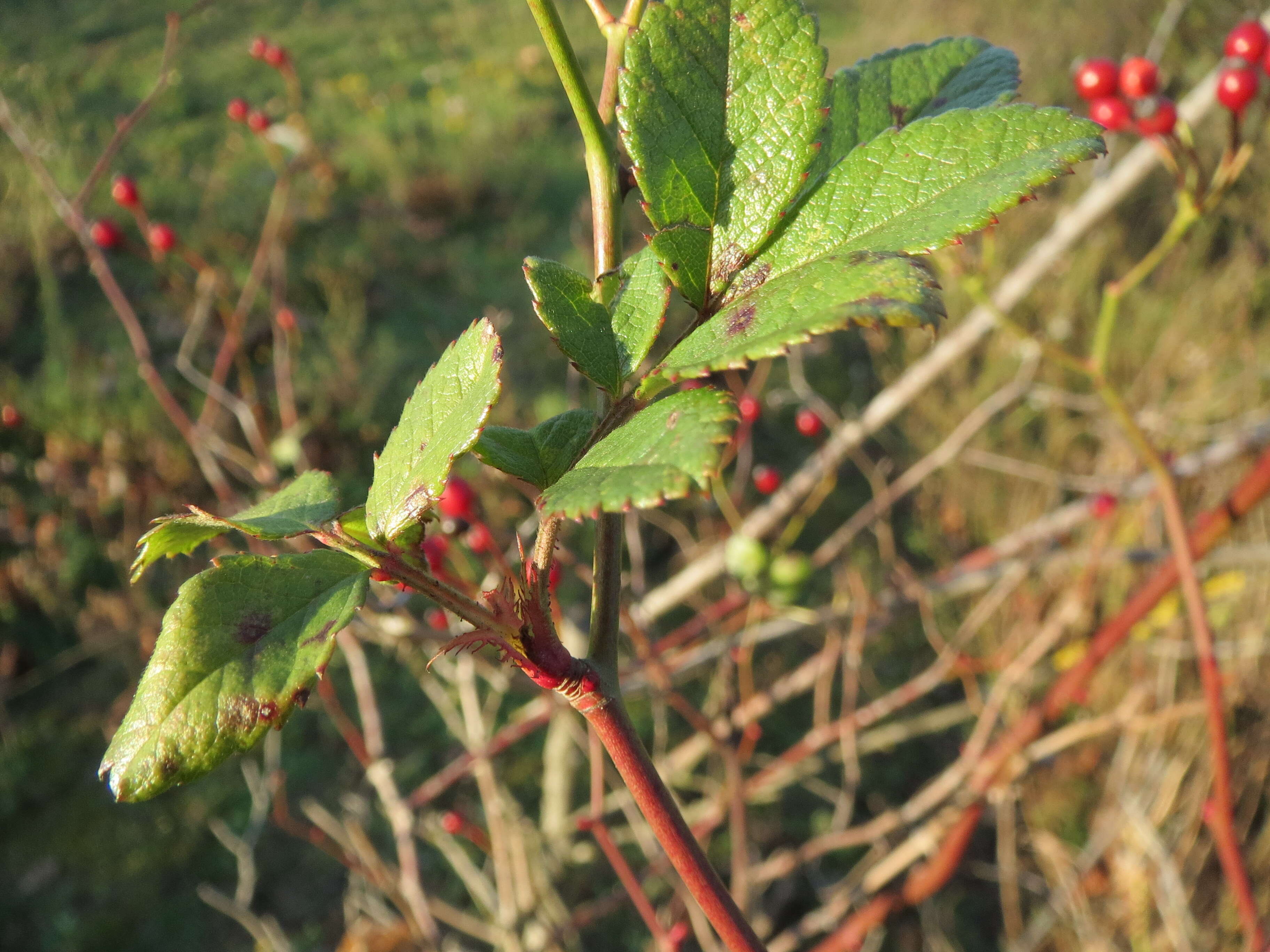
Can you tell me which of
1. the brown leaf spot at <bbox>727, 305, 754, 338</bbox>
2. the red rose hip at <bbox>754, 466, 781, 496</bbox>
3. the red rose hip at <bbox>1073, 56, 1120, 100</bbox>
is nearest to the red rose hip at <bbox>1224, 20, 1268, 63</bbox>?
the red rose hip at <bbox>1073, 56, 1120, 100</bbox>

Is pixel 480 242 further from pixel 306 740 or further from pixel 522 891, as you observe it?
pixel 522 891

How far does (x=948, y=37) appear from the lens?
38 cm

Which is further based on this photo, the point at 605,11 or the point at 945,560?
the point at 945,560

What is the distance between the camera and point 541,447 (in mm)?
300

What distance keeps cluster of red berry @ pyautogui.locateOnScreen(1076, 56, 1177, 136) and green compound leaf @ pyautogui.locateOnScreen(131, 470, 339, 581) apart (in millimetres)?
1048

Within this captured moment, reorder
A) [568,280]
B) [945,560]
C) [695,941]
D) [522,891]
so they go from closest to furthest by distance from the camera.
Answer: [568,280] → [522,891] → [695,941] → [945,560]

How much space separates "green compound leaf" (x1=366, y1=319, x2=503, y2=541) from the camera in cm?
27

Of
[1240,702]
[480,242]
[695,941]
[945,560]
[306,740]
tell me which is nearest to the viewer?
[1240,702]

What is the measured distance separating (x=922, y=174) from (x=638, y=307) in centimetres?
10

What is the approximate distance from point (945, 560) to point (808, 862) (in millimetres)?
1372

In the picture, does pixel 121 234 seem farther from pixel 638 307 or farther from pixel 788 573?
pixel 638 307

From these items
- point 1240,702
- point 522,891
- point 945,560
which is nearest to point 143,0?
point 945,560

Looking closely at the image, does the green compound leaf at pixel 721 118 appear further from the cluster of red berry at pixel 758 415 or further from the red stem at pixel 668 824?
the cluster of red berry at pixel 758 415

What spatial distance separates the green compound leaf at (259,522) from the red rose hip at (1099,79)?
1.10m
